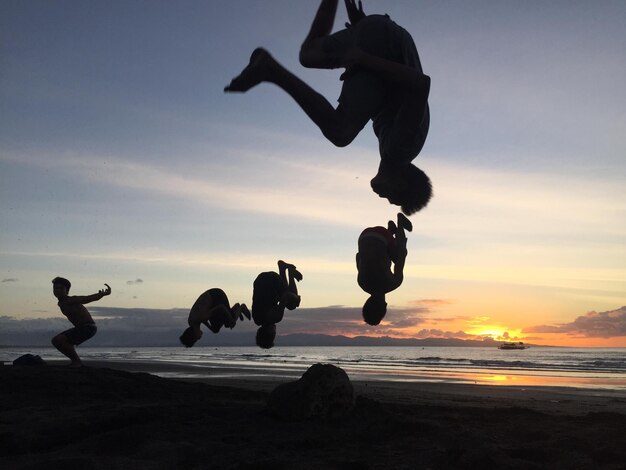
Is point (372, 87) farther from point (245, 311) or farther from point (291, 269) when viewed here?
point (245, 311)

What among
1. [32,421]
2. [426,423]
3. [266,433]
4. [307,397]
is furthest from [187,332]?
[426,423]

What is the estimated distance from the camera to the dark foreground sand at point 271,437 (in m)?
4.86

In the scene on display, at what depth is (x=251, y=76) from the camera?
3041mm

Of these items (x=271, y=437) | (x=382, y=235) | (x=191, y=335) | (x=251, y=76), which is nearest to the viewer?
(x=251, y=76)

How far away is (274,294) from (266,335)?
23.1 inches

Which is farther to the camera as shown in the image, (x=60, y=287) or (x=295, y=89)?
(x=60, y=287)

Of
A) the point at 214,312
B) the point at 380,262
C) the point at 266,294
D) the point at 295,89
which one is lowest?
the point at 214,312

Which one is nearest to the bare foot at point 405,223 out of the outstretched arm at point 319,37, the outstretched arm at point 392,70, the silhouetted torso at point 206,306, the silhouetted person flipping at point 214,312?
the outstretched arm at point 392,70

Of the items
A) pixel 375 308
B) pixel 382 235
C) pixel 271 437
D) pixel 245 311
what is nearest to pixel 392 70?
pixel 382 235

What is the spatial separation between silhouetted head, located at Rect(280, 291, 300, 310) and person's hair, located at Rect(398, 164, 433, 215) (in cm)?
113

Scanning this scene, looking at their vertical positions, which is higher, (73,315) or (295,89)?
(295,89)

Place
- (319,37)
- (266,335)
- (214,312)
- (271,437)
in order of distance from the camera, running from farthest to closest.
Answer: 1. (271,437)
2. (214,312)
3. (266,335)
4. (319,37)

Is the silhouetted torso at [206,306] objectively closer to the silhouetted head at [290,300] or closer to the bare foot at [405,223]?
the silhouetted head at [290,300]

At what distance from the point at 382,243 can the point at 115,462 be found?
3.27m
